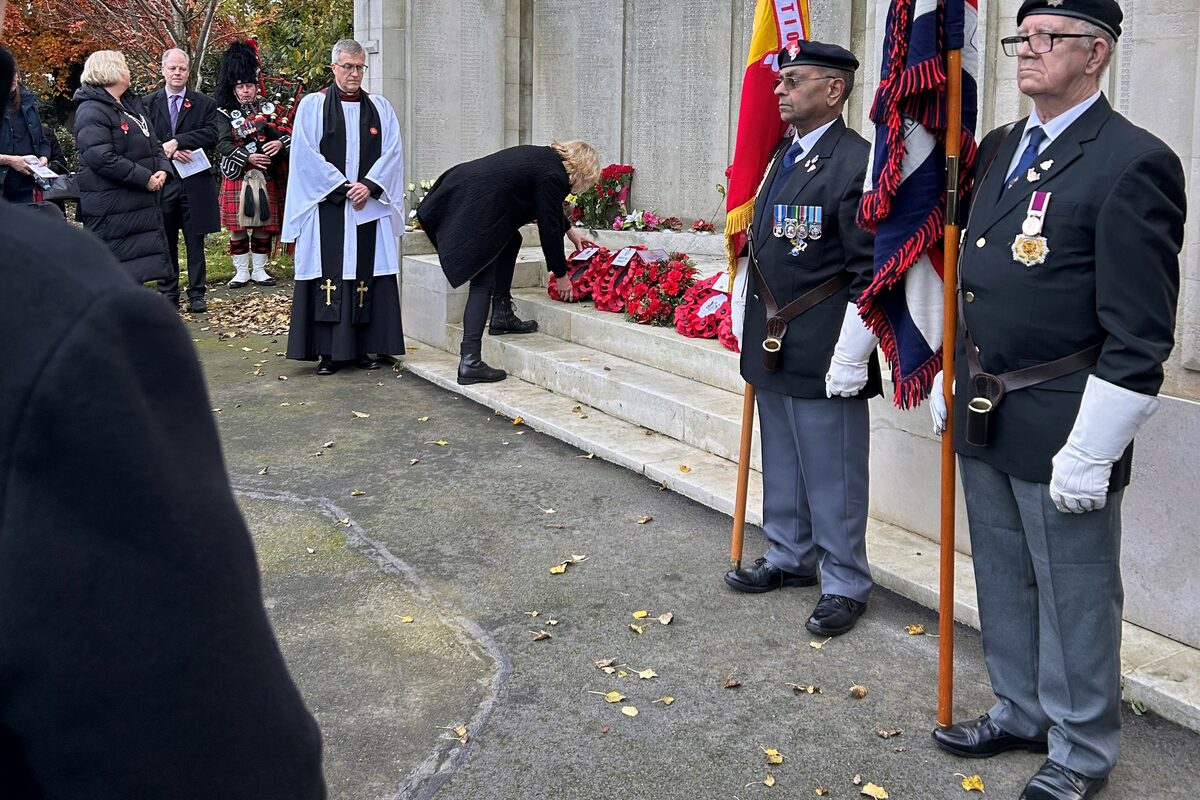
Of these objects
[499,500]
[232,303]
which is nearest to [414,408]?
[499,500]

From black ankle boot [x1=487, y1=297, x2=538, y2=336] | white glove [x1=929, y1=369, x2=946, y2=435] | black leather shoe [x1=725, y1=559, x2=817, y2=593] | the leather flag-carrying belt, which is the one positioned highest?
the leather flag-carrying belt

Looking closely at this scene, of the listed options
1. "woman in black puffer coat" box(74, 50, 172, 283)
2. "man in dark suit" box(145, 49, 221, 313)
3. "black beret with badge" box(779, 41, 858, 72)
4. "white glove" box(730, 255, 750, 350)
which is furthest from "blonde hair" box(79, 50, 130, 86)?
"black beret with badge" box(779, 41, 858, 72)

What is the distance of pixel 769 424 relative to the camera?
476 centimetres

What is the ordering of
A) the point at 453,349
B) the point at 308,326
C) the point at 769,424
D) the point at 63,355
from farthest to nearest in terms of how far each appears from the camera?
the point at 453,349
the point at 308,326
the point at 769,424
the point at 63,355

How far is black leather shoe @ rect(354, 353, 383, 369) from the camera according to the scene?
8992mm

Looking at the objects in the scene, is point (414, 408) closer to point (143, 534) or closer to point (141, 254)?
point (141, 254)

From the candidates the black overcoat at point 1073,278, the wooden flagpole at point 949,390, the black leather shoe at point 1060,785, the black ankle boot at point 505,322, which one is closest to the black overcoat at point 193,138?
the black ankle boot at point 505,322

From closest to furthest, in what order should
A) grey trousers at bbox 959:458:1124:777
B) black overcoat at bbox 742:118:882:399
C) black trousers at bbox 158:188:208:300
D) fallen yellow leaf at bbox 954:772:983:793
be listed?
grey trousers at bbox 959:458:1124:777, fallen yellow leaf at bbox 954:772:983:793, black overcoat at bbox 742:118:882:399, black trousers at bbox 158:188:208:300

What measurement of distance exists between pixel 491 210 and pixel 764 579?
157 inches

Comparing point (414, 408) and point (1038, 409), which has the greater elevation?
point (1038, 409)

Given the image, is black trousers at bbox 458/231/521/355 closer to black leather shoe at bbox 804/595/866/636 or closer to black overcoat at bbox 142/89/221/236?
black overcoat at bbox 142/89/221/236

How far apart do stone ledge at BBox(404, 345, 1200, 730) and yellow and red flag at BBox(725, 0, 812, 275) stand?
1342mm

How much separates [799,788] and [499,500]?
9.39 ft

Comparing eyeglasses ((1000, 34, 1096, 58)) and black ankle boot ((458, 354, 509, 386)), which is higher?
eyeglasses ((1000, 34, 1096, 58))
